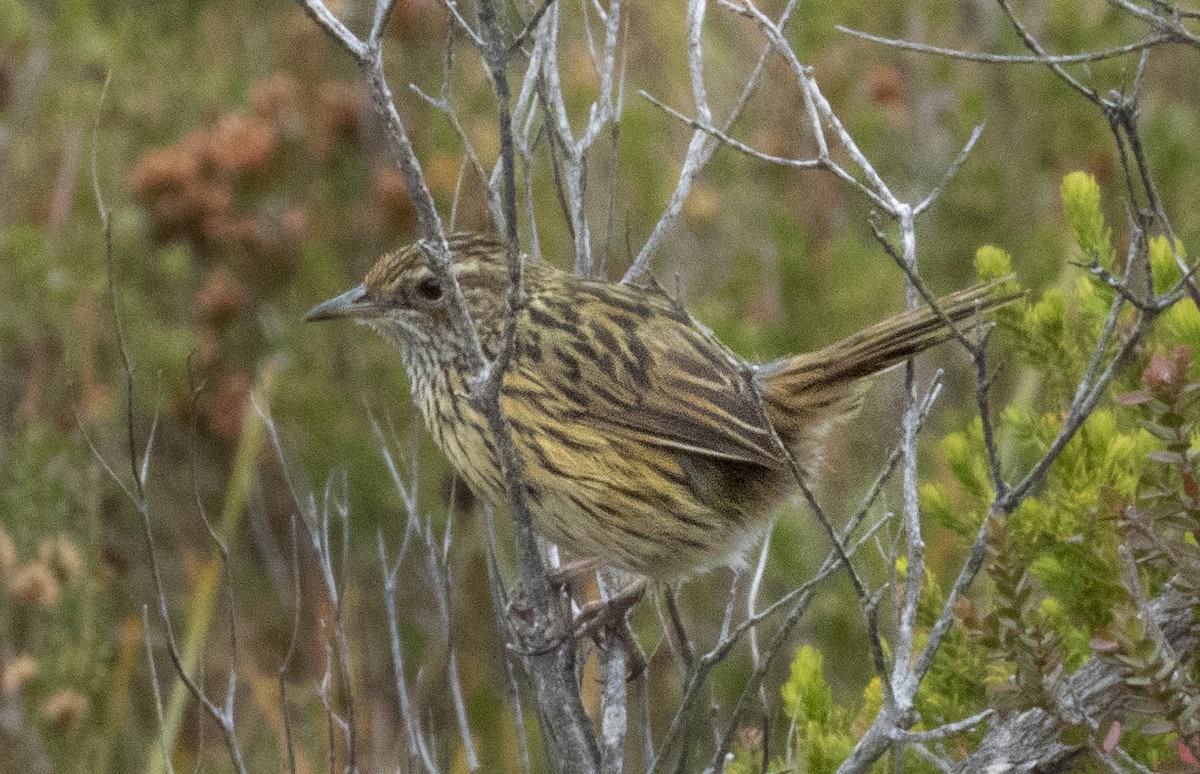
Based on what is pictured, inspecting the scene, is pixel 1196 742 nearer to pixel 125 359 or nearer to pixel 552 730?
pixel 552 730

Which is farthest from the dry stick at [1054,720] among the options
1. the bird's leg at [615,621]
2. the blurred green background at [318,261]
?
the blurred green background at [318,261]

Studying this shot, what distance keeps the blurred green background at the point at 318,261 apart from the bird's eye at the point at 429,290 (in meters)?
1.38

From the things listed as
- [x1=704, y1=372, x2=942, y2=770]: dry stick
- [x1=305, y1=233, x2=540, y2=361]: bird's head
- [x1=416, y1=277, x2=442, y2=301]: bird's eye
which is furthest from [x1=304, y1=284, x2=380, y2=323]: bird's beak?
[x1=704, y1=372, x2=942, y2=770]: dry stick

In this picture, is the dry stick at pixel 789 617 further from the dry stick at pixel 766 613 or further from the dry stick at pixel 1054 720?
the dry stick at pixel 1054 720

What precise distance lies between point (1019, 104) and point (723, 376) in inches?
152

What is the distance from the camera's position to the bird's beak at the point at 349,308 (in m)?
3.89

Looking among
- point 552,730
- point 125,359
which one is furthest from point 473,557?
point 125,359

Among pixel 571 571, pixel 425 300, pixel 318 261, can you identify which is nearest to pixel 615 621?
pixel 571 571

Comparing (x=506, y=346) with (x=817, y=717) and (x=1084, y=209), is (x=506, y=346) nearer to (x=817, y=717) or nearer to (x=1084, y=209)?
(x=817, y=717)

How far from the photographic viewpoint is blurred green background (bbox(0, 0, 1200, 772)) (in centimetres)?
527

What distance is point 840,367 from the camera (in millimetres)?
3656

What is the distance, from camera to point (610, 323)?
3838 millimetres

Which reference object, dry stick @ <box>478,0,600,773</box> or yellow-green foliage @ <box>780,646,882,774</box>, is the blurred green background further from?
dry stick @ <box>478,0,600,773</box>

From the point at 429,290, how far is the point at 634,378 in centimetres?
60
